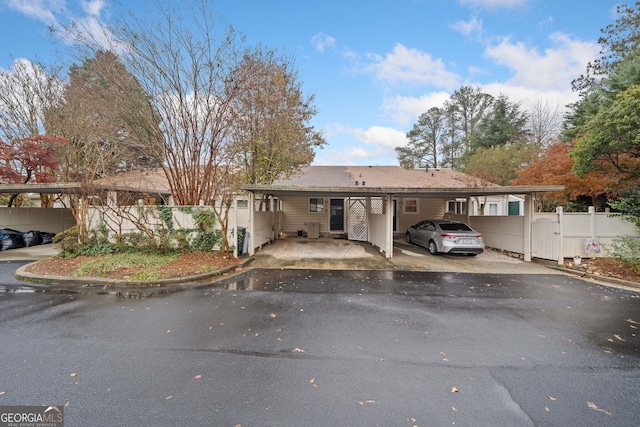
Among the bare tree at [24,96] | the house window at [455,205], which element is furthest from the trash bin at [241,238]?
the bare tree at [24,96]

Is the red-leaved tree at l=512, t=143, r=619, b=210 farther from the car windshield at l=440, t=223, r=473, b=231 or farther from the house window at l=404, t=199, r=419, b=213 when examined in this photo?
the house window at l=404, t=199, r=419, b=213

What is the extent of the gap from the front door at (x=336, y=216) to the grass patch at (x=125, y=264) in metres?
9.65

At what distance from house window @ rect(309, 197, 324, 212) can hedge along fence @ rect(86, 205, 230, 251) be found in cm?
770

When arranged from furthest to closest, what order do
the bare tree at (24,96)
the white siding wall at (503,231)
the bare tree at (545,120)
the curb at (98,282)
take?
the bare tree at (545,120)
the bare tree at (24,96)
the white siding wall at (503,231)
the curb at (98,282)

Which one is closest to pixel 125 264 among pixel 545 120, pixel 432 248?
pixel 432 248

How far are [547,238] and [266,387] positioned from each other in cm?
1039

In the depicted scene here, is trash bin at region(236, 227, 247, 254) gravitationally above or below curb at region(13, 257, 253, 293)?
above

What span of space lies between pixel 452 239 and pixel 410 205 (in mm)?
6980

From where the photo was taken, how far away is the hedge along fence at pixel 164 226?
358 inches

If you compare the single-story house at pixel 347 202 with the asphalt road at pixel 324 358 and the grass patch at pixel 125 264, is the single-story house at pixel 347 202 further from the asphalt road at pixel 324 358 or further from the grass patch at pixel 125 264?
the asphalt road at pixel 324 358

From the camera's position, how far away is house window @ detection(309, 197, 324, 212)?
1631cm

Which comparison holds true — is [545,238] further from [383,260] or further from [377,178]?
[377,178]

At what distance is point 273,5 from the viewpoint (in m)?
9.80

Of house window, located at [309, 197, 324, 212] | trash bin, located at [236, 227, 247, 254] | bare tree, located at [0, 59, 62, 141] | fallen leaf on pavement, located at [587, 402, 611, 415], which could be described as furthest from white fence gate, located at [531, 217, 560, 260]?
bare tree, located at [0, 59, 62, 141]
